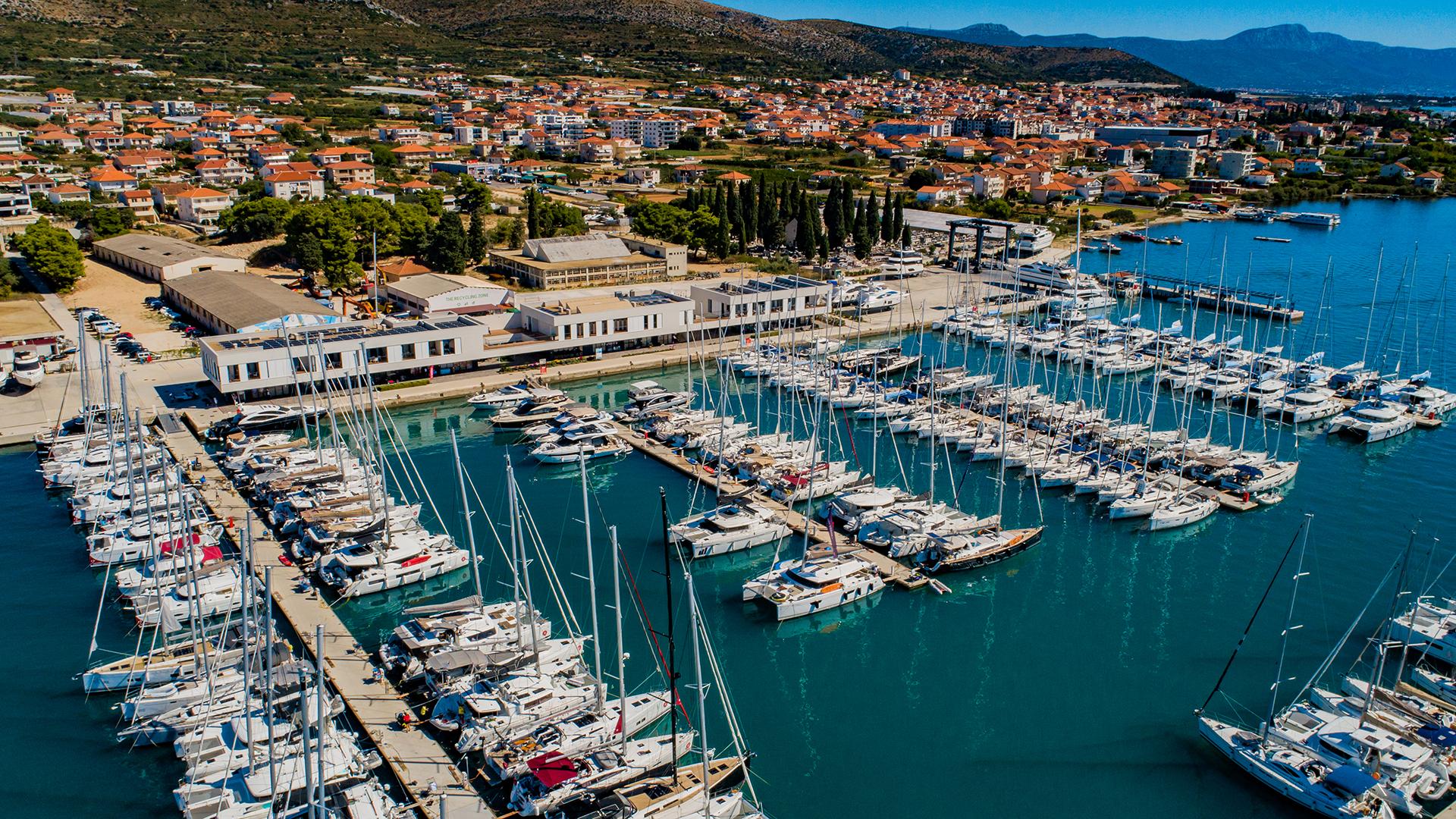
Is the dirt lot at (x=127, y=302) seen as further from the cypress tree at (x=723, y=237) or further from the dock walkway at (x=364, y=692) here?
the cypress tree at (x=723, y=237)

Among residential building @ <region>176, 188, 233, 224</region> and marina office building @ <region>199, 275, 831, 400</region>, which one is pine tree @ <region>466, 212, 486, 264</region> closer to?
marina office building @ <region>199, 275, 831, 400</region>

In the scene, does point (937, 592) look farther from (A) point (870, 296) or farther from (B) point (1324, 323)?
(B) point (1324, 323)

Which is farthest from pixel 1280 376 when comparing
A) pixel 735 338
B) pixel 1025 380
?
pixel 735 338

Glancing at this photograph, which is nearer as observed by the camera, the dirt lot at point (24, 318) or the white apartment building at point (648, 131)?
the dirt lot at point (24, 318)

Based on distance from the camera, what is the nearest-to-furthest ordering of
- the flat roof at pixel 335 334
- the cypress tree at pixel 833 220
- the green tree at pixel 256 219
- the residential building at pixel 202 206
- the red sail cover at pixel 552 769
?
the red sail cover at pixel 552 769, the flat roof at pixel 335 334, the green tree at pixel 256 219, the cypress tree at pixel 833 220, the residential building at pixel 202 206

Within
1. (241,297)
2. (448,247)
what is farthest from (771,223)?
(241,297)

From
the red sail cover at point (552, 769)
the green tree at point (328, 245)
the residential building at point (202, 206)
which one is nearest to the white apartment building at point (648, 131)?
the residential building at point (202, 206)
